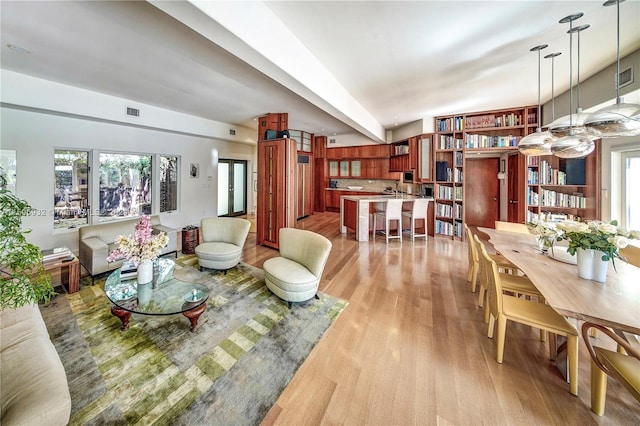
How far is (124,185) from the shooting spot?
538 centimetres

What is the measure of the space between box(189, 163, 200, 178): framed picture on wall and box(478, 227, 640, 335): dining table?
697 centimetres

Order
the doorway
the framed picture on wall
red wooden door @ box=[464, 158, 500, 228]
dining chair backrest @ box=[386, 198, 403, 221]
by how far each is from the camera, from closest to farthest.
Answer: dining chair backrest @ box=[386, 198, 403, 221], red wooden door @ box=[464, 158, 500, 228], the framed picture on wall, the doorway

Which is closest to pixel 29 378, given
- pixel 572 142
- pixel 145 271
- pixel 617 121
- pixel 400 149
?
pixel 145 271

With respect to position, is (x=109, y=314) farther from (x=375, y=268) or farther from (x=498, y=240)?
(x=498, y=240)

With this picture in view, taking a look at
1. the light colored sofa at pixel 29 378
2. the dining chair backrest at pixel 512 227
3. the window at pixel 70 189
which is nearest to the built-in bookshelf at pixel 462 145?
the dining chair backrest at pixel 512 227

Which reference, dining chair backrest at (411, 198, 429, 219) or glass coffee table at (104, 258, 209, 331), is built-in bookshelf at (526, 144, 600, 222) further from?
glass coffee table at (104, 258, 209, 331)

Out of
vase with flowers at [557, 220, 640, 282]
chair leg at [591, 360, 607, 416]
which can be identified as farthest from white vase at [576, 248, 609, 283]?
chair leg at [591, 360, 607, 416]

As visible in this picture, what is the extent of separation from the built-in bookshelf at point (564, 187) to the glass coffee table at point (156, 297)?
5.18m

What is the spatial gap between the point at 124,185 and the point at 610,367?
7.49 metres

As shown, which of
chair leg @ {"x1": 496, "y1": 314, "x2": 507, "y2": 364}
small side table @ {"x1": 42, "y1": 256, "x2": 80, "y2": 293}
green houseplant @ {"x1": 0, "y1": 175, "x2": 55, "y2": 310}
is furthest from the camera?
small side table @ {"x1": 42, "y1": 256, "x2": 80, "y2": 293}

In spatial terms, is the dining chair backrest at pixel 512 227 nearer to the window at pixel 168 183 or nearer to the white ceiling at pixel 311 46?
the white ceiling at pixel 311 46

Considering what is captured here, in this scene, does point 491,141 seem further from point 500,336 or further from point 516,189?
point 500,336

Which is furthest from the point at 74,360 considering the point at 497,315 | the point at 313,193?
the point at 313,193

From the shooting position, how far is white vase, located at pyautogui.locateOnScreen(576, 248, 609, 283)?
Answer: 1.74 metres
